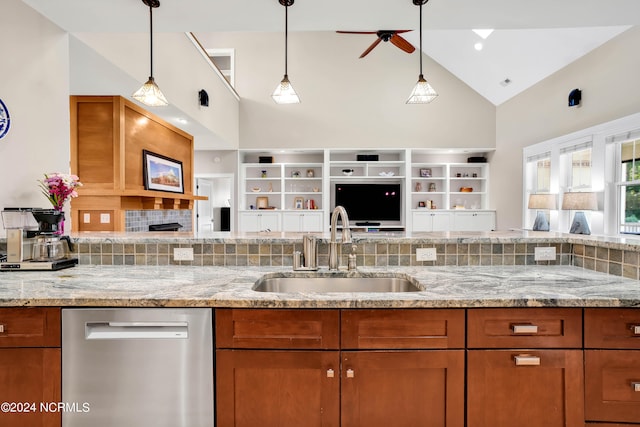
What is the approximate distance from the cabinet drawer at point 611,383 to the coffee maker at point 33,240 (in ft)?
8.20

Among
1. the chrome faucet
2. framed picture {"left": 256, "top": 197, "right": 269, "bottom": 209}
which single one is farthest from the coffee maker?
framed picture {"left": 256, "top": 197, "right": 269, "bottom": 209}

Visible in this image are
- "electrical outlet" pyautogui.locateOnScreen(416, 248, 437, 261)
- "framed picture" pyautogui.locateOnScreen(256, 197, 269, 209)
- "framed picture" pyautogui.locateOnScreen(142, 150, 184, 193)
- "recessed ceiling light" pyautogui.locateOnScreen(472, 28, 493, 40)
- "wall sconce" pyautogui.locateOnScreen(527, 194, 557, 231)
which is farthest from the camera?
"framed picture" pyautogui.locateOnScreen(256, 197, 269, 209)

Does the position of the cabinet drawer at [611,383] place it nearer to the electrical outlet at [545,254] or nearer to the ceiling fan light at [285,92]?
the electrical outlet at [545,254]

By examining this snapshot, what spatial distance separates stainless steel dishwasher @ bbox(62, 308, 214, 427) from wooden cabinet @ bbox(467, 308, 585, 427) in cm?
101

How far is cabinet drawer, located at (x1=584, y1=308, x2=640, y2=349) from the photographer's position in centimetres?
126

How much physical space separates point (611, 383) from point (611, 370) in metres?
0.05

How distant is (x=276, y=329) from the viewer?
127 centimetres

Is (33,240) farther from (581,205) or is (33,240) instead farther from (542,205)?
(542,205)

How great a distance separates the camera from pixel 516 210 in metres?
5.94

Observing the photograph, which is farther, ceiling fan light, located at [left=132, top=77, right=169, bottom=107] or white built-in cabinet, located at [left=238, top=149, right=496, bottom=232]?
white built-in cabinet, located at [left=238, top=149, right=496, bottom=232]

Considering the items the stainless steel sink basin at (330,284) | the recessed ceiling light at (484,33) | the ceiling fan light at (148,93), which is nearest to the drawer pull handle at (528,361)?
the stainless steel sink basin at (330,284)

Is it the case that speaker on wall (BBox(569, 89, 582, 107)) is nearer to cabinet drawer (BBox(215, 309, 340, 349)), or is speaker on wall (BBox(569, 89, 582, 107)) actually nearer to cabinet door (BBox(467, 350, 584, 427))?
cabinet door (BBox(467, 350, 584, 427))

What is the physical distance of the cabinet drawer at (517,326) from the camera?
1271mm

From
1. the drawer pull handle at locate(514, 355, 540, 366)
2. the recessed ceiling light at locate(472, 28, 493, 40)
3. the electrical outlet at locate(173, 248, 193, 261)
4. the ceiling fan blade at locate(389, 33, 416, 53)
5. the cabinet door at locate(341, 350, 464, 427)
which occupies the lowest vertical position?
the cabinet door at locate(341, 350, 464, 427)
